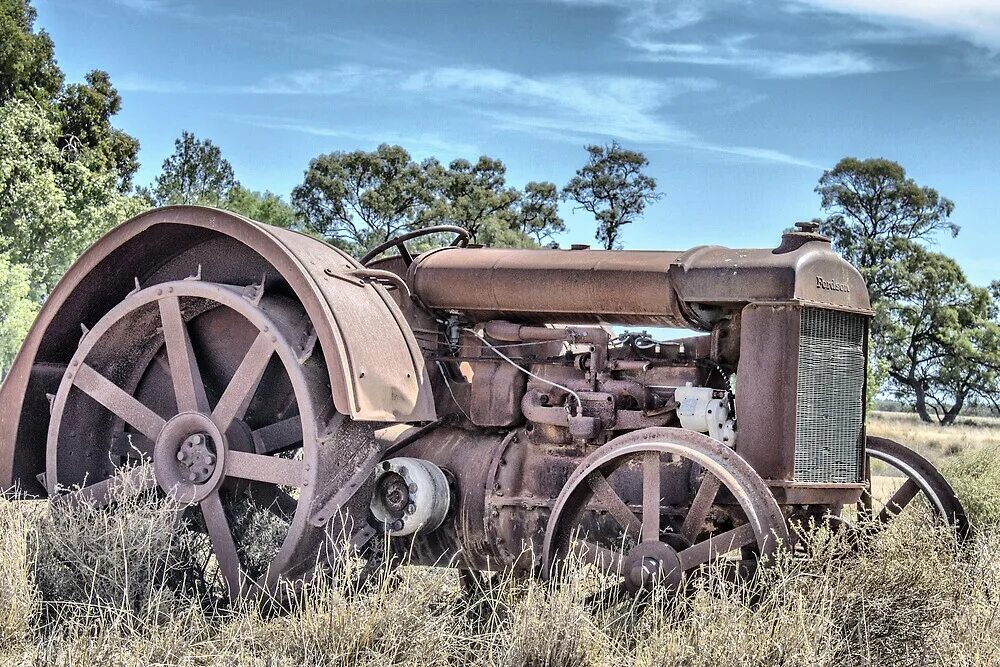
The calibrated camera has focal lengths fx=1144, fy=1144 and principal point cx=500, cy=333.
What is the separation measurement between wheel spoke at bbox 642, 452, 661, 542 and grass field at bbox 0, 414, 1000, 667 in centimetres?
29

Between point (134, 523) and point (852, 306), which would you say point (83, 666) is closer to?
point (134, 523)

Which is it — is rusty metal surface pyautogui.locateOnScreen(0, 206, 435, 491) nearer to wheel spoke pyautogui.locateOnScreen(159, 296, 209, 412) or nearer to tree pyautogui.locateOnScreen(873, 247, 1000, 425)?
wheel spoke pyautogui.locateOnScreen(159, 296, 209, 412)

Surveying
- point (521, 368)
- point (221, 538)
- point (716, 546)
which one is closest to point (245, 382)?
point (221, 538)

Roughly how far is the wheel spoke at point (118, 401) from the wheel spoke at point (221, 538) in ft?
1.85

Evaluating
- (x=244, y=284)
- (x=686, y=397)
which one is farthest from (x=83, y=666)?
(x=686, y=397)

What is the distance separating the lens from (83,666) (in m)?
4.34

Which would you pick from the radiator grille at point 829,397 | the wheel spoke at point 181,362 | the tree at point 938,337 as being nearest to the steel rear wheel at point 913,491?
the radiator grille at point 829,397

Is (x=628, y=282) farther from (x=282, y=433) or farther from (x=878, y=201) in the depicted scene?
(x=878, y=201)

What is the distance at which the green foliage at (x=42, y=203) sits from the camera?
2202cm

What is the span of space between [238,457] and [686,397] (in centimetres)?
224

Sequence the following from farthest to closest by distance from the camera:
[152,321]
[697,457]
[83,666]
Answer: [152,321], [697,457], [83,666]

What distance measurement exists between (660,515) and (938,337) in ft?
101

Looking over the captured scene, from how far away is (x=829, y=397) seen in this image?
559 cm

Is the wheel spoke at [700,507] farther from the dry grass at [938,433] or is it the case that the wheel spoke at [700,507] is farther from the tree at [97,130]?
the tree at [97,130]
